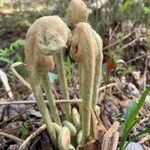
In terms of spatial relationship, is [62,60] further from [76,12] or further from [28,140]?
[28,140]

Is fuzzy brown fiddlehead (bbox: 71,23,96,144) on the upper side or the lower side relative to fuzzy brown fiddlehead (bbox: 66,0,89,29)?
lower

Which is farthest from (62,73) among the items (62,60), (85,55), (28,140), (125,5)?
(125,5)

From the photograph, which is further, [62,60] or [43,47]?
[62,60]

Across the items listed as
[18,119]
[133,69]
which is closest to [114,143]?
[18,119]

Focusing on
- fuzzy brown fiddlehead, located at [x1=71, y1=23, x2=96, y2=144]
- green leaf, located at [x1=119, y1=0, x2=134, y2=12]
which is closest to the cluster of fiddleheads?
fuzzy brown fiddlehead, located at [x1=71, y1=23, x2=96, y2=144]

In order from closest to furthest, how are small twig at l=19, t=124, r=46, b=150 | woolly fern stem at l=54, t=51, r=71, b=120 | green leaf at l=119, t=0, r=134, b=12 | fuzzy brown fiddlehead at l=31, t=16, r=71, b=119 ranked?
1. fuzzy brown fiddlehead at l=31, t=16, r=71, b=119
2. woolly fern stem at l=54, t=51, r=71, b=120
3. small twig at l=19, t=124, r=46, b=150
4. green leaf at l=119, t=0, r=134, b=12

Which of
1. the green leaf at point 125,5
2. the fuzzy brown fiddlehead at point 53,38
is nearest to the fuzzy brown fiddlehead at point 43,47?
the fuzzy brown fiddlehead at point 53,38

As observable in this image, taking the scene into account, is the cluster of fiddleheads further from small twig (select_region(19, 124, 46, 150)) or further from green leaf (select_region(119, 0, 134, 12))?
green leaf (select_region(119, 0, 134, 12))

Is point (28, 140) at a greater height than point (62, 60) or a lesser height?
lesser
